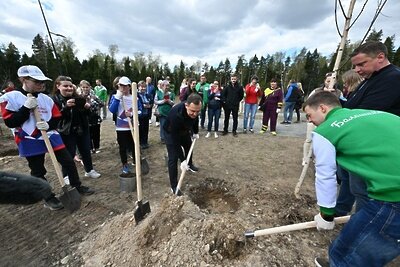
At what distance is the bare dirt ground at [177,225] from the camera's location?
94.3 inches

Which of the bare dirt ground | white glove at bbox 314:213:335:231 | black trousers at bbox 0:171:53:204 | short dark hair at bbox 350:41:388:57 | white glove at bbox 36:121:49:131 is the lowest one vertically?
the bare dirt ground

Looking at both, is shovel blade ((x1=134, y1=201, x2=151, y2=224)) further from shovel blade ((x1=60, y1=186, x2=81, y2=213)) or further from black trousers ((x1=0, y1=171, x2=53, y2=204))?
black trousers ((x1=0, y1=171, x2=53, y2=204))

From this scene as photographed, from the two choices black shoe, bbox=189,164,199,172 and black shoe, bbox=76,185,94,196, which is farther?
→ black shoe, bbox=189,164,199,172

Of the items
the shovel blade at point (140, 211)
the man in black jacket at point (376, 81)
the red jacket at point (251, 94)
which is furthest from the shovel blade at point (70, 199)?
the red jacket at point (251, 94)

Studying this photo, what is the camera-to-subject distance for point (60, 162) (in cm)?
353

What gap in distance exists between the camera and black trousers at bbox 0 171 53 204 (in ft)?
4.47

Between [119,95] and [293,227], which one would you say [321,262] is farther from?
[119,95]

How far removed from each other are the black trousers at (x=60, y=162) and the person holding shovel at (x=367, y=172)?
11.5 ft

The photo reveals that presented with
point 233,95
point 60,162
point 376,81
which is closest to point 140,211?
point 60,162

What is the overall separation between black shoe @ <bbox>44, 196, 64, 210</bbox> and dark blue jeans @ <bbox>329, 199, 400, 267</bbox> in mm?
→ 3634

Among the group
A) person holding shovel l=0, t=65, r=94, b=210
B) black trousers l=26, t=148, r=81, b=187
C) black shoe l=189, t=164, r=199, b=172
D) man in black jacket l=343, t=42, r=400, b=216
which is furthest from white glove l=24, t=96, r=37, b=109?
man in black jacket l=343, t=42, r=400, b=216

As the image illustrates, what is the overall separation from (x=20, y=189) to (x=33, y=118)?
2.18 m

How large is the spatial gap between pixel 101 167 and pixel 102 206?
1.74m

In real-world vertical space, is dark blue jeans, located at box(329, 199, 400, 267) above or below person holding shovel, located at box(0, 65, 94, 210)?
below
